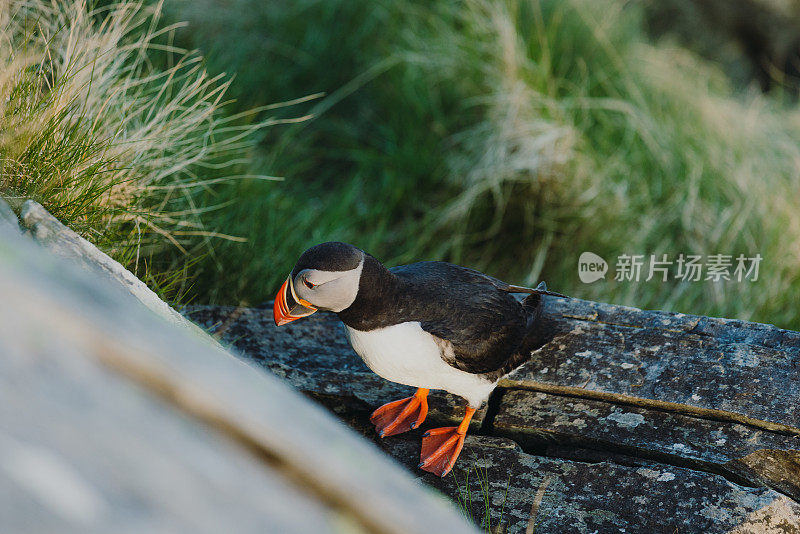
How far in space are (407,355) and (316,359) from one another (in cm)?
73

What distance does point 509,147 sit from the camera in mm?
5195

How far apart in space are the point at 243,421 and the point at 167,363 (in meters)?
0.15

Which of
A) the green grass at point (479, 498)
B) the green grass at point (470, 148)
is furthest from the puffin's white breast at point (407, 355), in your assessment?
the green grass at point (470, 148)

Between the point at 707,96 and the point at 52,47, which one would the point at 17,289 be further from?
the point at 707,96

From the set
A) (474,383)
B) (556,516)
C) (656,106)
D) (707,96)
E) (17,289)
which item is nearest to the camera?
(17,289)

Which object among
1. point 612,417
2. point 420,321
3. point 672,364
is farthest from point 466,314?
point 672,364

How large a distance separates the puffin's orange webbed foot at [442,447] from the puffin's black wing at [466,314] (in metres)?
0.24

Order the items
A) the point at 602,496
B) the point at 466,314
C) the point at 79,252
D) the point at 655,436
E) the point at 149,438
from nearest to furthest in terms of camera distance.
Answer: the point at 149,438 → the point at 79,252 → the point at 602,496 → the point at 466,314 → the point at 655,436

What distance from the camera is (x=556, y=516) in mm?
2316

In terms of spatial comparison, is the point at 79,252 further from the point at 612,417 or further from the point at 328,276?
the point at 612,417

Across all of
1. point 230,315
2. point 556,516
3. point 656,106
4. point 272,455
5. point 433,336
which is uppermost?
point 656,106

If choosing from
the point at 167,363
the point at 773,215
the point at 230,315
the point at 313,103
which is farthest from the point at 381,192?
the point at 167,363

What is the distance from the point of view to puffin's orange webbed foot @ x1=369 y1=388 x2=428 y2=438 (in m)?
2.68

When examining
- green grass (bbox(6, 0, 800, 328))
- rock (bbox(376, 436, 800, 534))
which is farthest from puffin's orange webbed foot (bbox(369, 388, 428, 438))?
green grass (bbox(6, 0, 800, 328))
